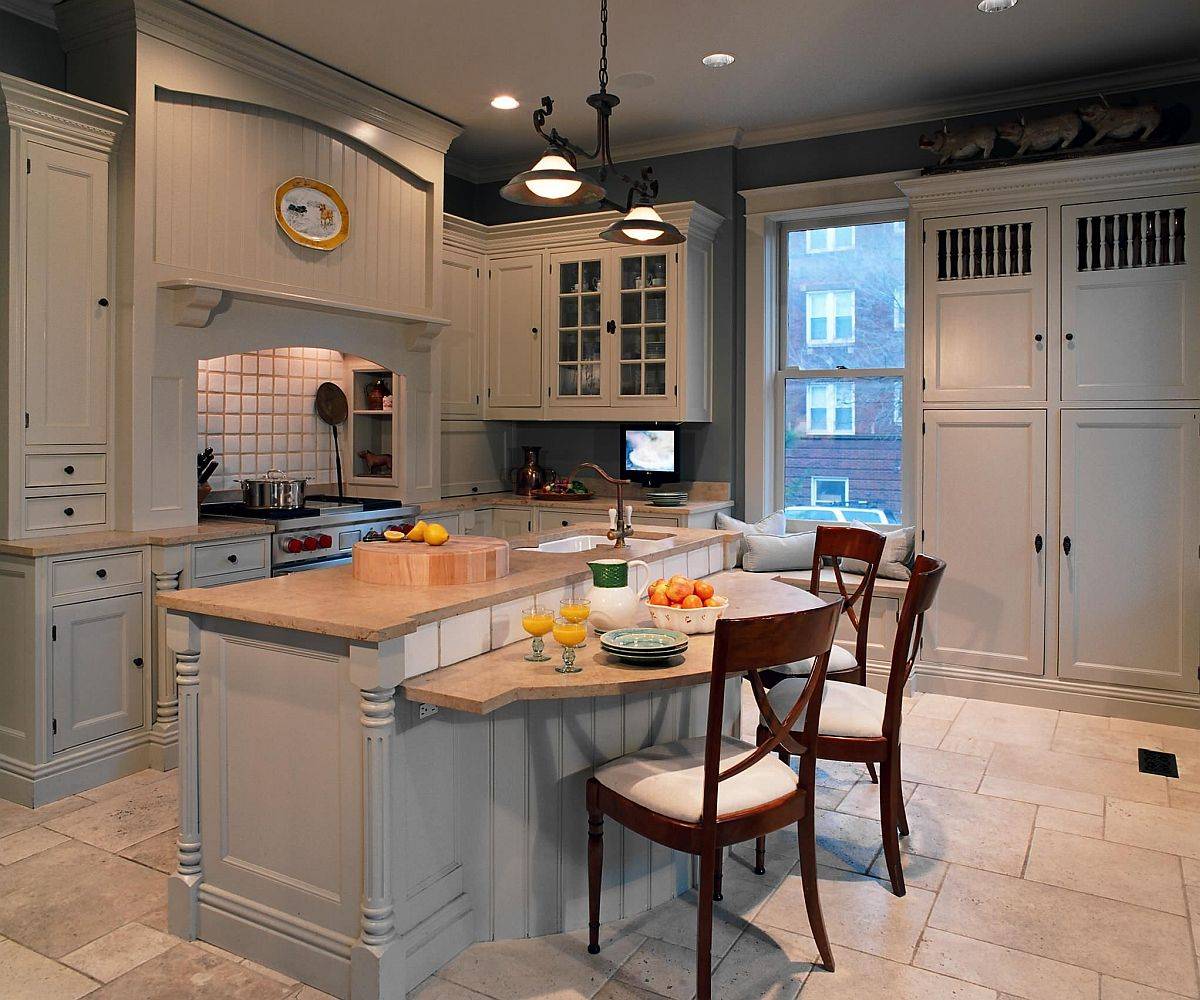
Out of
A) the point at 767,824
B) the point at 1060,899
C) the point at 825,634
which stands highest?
the point at 825,634

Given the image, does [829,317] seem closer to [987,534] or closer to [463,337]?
[987,534]

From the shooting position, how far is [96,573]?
138 inches

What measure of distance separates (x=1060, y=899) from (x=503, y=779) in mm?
1672

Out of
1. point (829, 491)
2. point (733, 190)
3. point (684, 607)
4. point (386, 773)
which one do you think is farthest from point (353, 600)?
point (733, 190)

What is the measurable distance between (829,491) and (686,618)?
3078mm

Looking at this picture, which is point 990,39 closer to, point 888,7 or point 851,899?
point 888,7

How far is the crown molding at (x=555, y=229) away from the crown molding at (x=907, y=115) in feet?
1.40

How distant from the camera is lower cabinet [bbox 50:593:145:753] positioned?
3416 mm

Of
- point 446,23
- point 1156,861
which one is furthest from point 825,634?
point 446,23

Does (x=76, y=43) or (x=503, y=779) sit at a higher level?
(x=76, y=43)

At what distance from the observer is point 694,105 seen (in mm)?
4965

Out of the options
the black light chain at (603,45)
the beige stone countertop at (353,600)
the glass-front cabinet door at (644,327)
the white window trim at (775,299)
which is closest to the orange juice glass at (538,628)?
the beige stone countertop at (353,600)

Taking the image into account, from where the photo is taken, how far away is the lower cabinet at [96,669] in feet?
11.2

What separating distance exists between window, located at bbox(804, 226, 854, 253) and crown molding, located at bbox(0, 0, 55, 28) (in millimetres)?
3838
